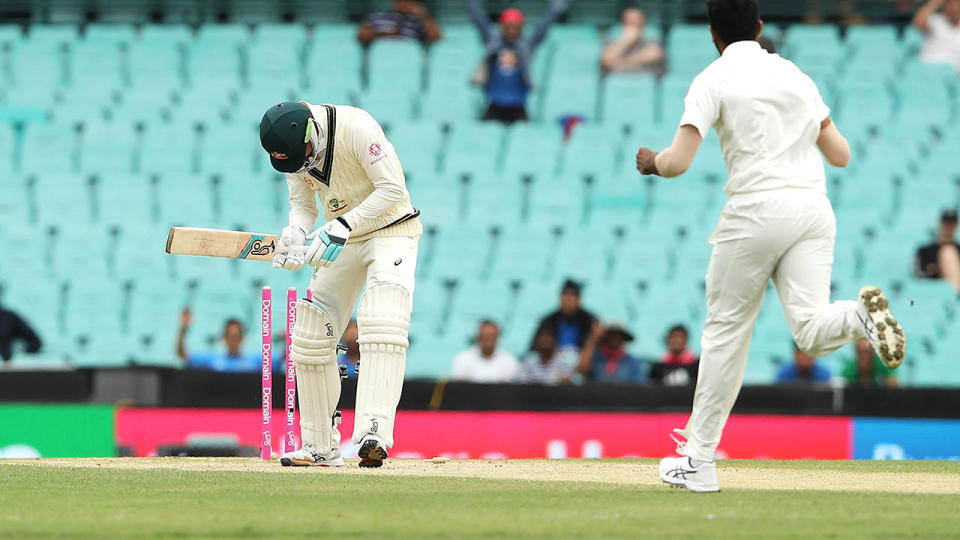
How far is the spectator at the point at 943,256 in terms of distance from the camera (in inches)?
512

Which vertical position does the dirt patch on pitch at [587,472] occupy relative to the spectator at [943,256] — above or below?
below

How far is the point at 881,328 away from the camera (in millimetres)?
5312

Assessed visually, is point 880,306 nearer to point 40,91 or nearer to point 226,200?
point 226,200

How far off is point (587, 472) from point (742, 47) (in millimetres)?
2250

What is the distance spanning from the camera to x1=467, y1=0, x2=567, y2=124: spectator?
1545 cm

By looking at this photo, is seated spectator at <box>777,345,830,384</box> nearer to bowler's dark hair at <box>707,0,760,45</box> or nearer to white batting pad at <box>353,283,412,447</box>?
white batting pad at <box>353,283,412,447</box>

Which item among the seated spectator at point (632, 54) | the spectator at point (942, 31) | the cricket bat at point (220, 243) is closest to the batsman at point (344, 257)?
the cricket bat at point (220, 243)

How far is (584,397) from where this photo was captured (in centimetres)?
1044

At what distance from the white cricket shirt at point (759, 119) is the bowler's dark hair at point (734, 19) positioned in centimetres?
14

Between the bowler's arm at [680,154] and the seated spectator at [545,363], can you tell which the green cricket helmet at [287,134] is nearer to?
the bowler's arm at [680,154]

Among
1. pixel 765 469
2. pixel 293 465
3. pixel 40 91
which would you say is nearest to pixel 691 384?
pixel 765 469

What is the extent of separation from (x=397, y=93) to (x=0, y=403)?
6705 mm

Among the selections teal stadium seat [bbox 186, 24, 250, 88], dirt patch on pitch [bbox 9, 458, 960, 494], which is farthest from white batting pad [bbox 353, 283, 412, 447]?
teal stadium seat [bbox 186, 24, 250, 88]

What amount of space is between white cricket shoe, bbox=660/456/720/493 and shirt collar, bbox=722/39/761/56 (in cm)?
157
